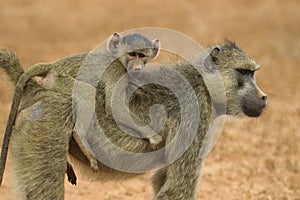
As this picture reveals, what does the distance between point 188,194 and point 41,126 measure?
1.04 metres

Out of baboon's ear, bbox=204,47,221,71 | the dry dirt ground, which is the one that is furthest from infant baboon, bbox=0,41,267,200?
the dry dirt ground

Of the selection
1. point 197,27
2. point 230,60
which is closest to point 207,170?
point 230,60

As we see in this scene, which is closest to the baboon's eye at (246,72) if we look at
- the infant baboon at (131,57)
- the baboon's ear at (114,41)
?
the infant baboon at (131,57)

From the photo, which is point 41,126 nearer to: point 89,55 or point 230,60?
point 89,55

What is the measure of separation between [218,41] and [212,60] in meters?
3.91

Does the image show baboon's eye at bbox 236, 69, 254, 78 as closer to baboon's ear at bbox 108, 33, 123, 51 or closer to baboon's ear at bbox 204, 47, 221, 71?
baboon's ear at bbox 204, 47, 221, 71

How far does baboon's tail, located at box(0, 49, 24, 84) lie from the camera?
4.44 m

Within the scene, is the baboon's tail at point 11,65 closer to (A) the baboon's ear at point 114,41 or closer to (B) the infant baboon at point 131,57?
(B) the infant baboon at point 131,57

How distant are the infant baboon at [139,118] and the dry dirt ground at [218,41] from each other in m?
0.28

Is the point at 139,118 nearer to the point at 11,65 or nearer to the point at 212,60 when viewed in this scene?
the point at 212,60

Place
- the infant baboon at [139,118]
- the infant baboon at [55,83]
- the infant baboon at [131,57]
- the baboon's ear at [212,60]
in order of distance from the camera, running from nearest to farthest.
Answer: the infant baboon at [139,118] < the infant baboon at [55,83] < the infant baboon at [131,57] < the baboon's ear at [212,60]

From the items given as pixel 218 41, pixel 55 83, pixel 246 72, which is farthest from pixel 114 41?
pixel 218 41

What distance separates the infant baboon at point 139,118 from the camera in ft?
13.7

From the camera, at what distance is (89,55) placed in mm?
4668
